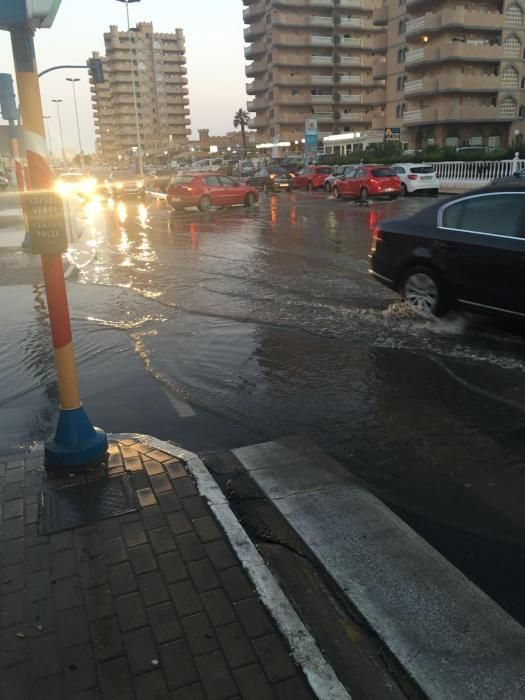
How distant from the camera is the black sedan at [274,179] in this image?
38.6 m

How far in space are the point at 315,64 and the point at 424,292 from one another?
3546 inches

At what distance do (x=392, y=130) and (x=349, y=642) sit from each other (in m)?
63.6

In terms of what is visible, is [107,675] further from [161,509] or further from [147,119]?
[147,119]

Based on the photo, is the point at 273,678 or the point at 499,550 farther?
the point at 499,550

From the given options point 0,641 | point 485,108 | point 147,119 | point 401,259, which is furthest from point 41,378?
point 147,119

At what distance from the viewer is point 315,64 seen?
87250mm

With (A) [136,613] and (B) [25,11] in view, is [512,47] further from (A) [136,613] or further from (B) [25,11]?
(A) [136,613]

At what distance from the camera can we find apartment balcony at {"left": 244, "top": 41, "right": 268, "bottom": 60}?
91.4m

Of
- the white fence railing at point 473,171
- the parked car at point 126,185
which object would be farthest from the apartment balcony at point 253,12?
the white fence railing at point 473,171

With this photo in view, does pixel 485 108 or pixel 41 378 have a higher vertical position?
pixel 485 108

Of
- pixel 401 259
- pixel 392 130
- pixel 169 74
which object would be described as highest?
pixel 169 74

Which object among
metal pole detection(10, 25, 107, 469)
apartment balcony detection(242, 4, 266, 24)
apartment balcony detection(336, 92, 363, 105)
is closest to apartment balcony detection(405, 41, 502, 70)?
apartment balcony detection(336, 92, 363, 105)

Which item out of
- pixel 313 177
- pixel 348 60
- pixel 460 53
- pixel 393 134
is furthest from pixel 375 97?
pixel 313 177

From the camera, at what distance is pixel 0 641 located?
8.21ft
